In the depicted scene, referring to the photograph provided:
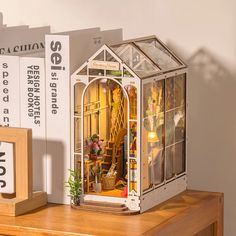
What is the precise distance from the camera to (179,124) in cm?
187

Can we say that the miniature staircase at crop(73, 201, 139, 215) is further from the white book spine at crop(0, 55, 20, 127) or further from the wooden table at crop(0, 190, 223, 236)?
the white book spine at crop(0, 55, 20, 127)

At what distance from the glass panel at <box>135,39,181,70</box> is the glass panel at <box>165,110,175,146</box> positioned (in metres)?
0.11

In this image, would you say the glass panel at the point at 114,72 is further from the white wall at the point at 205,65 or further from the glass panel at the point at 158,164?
the white wall at the point at 205,65

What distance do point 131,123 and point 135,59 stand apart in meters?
0.15

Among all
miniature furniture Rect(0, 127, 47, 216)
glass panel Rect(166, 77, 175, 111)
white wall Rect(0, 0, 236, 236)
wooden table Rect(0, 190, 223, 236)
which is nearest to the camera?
wooden table Rect(0, 190, 223, 236)

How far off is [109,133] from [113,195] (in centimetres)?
16

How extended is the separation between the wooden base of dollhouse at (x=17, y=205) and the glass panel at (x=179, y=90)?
1.26ft

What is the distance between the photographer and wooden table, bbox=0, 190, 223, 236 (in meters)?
1.60

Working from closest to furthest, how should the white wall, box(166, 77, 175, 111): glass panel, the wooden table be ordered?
the wooden table → box(166, 77, 175, 111): glass panel → the white wall

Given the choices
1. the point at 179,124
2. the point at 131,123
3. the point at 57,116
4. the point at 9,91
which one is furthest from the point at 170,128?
the point at 9,91

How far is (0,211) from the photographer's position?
171cm

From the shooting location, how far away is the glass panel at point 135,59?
1728 millimetres

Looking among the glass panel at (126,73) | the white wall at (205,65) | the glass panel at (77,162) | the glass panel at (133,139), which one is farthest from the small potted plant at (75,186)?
the white wall at (205,65)

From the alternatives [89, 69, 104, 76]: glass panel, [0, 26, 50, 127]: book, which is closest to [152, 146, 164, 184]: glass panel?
[89, 69, 104, 76]: glass panel
